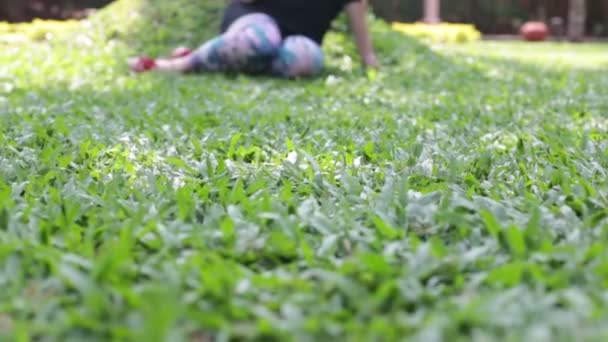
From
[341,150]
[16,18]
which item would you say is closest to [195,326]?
[341,150]

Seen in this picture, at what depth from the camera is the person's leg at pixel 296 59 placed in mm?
4207

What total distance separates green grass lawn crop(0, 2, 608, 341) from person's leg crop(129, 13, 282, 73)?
4.19ft

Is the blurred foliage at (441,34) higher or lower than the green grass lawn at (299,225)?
lower

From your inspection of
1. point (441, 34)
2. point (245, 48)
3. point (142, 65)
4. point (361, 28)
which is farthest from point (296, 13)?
point (441, 34)

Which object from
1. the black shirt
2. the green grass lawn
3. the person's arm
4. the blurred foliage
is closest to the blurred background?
the blurred foliage

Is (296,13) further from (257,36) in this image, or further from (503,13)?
(503,13)

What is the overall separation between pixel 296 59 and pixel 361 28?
569 mm

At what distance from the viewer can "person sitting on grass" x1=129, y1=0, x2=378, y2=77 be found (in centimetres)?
418

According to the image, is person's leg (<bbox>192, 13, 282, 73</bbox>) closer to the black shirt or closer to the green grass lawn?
the black shirt

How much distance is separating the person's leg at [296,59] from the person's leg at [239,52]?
5 cm

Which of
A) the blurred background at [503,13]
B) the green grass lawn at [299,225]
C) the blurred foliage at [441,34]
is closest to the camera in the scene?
the green grass lawn at [299,225]

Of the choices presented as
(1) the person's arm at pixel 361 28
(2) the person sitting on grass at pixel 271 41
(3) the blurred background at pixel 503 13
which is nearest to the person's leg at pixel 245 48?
(2) the person sitting on grass at pixel 271 41

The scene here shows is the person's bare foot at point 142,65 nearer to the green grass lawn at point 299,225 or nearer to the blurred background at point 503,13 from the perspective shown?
the green grass lawn at point 299,225

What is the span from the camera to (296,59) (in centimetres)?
420
